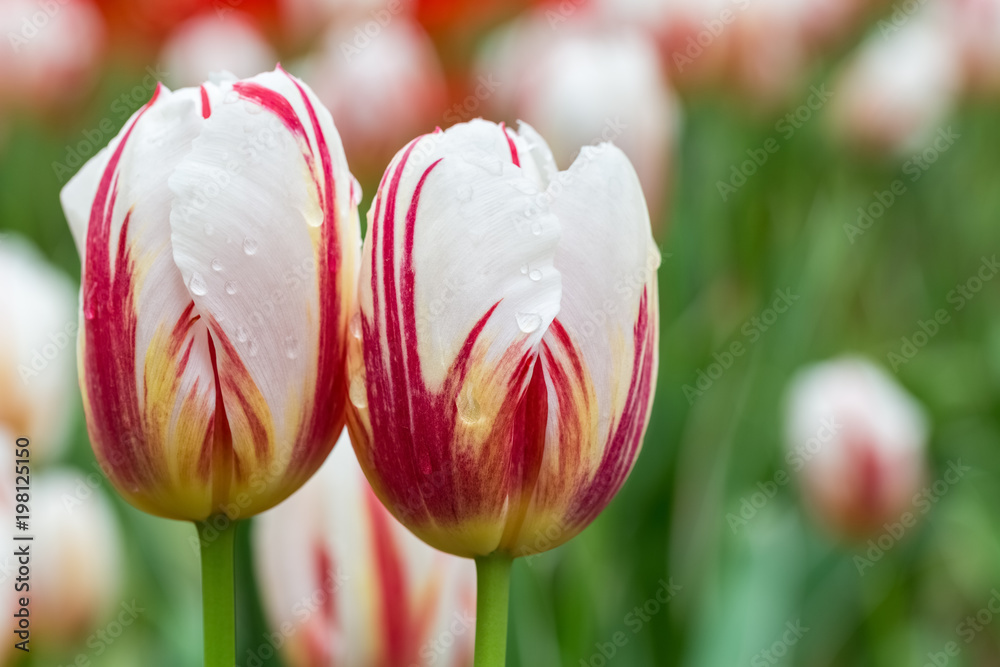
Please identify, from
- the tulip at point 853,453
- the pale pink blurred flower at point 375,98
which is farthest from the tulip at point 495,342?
the pale pink blurred flower at point 375,98

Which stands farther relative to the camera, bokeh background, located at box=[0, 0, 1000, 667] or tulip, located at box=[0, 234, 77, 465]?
bokeh background, located at box=[0, 0, 1000, 667]

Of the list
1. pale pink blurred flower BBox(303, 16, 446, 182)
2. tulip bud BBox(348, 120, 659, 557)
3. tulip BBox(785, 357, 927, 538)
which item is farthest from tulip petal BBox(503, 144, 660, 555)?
pale pink blurred flower BBox(303, 16, 446, 182)

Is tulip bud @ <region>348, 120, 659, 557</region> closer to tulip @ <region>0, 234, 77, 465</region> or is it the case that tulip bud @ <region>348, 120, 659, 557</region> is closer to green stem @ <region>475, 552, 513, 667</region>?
green stem @ <region>475, 552, 513, 667</region>

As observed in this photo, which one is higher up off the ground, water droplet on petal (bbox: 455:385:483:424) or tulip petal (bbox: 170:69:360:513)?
tulip petal (bbox: 170:69:360:513)

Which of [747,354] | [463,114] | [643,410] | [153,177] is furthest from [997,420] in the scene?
[153,177]

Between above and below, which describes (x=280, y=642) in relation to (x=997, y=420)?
above

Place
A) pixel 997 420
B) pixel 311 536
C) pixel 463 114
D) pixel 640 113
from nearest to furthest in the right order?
1. pixel 311 536
2. pixel 640 113
3. pixel 997 420
4. pixel 463 114

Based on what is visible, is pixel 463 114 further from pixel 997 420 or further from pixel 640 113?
pixel 997 420

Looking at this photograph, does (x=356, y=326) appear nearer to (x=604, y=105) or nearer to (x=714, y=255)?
(x=604, y=105)
